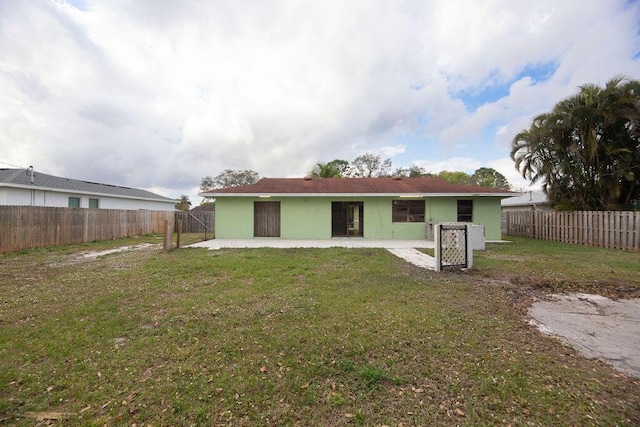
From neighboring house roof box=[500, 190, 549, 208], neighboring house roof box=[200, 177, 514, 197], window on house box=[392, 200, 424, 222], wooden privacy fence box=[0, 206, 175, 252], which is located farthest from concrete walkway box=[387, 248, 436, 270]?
neighboring house roof box=[500, 190, 549, 208]

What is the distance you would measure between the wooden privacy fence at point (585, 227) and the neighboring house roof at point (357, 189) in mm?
3134

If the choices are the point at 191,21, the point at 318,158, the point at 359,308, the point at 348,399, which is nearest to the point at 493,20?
the point at 191,21

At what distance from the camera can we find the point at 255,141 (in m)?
19.6

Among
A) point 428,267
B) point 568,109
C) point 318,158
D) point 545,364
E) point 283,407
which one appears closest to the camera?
point 283,407

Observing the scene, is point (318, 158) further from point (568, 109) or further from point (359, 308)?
point (359, 308)

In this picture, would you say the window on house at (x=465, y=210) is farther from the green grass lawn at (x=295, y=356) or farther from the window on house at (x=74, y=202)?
the window on house at (x=74, y=202)

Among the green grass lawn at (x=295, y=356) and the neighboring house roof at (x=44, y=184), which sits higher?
the neighboring house roof at (x=44, y=184)

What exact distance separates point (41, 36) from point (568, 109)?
23.0m

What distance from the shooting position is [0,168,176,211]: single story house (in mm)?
13969

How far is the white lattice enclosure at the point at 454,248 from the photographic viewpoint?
6.68 meters

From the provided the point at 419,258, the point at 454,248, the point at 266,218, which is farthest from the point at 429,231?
the point at 266,218

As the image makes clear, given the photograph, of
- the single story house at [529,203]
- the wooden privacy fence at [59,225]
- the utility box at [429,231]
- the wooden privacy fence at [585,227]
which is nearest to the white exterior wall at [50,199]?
the wooden privacy fence at [59,225]

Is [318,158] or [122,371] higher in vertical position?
[318,158]

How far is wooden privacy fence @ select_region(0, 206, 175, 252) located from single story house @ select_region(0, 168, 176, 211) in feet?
14.5
